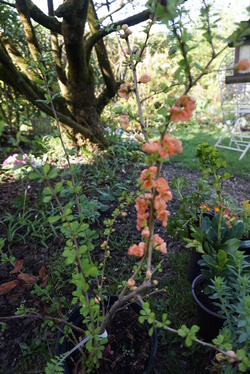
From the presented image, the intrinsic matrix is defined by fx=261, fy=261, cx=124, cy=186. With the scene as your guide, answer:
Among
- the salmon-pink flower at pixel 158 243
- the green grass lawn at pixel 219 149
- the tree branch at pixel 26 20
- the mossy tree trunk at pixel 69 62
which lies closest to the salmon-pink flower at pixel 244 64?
the salmon-pink flower at pixel 158 243

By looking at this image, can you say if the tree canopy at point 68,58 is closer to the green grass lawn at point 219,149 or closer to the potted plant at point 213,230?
the potted plant at point 213,230

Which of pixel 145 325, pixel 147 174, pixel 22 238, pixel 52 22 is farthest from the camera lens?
pixel 52 22

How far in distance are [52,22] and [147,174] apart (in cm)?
283

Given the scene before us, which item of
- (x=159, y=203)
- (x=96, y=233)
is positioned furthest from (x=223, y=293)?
(x=96, y=233)

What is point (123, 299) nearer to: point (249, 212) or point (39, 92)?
point (249, 212)

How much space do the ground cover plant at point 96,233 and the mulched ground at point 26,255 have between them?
0.01m

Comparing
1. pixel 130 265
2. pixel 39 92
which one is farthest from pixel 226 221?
pixel 39 92

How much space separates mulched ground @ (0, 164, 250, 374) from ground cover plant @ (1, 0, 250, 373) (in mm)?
14

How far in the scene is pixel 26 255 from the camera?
1.85 meters

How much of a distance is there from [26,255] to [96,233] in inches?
20.7

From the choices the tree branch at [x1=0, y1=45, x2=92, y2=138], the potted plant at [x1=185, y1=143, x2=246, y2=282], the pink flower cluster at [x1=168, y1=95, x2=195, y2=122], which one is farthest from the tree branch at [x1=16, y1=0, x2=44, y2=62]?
the pink flower cluster at [x1=168, y1=95, x2=195, y2=122]

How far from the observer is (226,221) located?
1.59 m

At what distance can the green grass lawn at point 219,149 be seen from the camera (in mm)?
3604

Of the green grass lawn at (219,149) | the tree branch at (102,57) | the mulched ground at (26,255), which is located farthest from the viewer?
the green grass lawn at (219,149)
